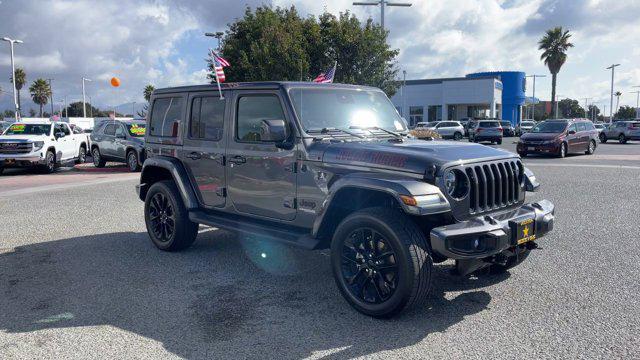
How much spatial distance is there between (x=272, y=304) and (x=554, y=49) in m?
58.8

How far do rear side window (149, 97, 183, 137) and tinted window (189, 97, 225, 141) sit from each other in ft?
0.95

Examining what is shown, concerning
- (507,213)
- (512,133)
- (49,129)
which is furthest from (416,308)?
(512,133)

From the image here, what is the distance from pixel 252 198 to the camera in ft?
17.6

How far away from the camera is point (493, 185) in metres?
4.46

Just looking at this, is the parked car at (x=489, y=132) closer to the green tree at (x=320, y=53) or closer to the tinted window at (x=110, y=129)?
the green tree at (x=320, y=53)

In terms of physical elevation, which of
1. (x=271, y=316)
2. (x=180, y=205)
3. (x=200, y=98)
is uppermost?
(x=200, y=98)

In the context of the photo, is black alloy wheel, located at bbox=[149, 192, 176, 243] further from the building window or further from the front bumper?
the building window

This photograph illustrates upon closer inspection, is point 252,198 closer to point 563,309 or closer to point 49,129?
point 563,309

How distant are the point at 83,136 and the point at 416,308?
19023 millimetres

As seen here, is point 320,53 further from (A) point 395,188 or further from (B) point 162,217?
(A) point 395,188

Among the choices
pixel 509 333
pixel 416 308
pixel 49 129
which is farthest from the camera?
pixel 49 129

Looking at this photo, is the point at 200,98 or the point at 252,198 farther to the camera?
the point at 200,98

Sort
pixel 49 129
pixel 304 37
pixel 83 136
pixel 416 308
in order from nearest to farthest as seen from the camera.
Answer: pixel 416 308
pixel 49 129
pixel 83 136
pixel 304 37

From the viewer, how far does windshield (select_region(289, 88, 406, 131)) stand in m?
5.07
